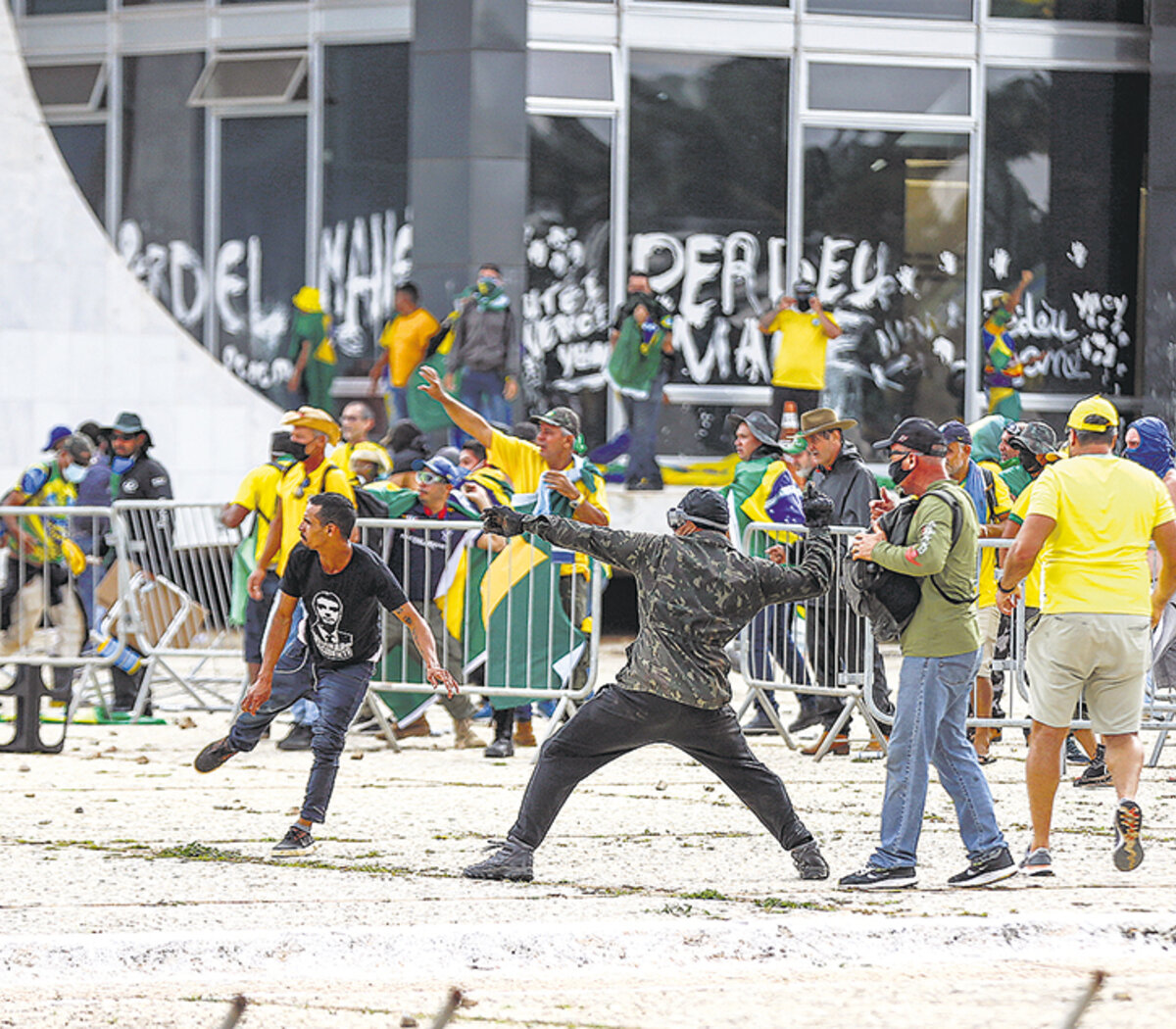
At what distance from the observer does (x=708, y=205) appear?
18.6 meters

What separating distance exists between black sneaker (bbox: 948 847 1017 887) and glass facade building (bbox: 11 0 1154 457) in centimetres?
1123

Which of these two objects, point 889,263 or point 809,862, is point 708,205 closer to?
point 889,263

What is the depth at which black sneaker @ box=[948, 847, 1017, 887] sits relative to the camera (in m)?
7.21

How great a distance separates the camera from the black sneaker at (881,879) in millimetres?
7211

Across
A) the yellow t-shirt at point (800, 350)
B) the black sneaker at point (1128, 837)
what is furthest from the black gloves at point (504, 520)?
the yellow t-shirt at point (800, 350)

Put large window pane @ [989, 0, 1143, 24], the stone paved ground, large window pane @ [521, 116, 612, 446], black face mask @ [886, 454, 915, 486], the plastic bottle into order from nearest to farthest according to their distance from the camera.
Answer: the stone paved ground → black face mask @ [886, 454, 915, 486] → the plastic bottle → large window pane @ [521, 116, 612, 446] → large window pane @ [989, 0, 1143, 24]

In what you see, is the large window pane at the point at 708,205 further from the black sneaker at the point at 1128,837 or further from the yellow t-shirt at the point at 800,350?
the black sneaker at the point at 1128,837

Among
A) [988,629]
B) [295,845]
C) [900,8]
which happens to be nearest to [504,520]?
[295,845]

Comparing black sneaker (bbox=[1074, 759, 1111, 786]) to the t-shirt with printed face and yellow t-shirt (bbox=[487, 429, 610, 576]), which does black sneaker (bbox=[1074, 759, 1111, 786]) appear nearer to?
yellow t-shirt (bbox=[487, 429, 610, 576])

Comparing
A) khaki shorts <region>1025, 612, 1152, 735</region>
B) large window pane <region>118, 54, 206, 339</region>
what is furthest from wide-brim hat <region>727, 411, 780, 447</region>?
large window pane <region>118, 54, 206, 339</region>

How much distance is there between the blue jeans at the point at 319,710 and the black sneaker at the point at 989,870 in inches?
102

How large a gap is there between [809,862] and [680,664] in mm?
928

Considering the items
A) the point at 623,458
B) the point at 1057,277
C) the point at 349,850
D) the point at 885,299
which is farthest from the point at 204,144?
the point at 349,850

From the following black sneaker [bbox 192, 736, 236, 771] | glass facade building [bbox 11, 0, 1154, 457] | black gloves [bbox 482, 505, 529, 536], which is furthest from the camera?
glass facade building [bbox 11, 0, 1154, 457]
